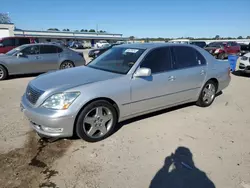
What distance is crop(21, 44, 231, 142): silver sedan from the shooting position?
3.46 m

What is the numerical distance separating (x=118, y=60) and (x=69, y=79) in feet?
3.88

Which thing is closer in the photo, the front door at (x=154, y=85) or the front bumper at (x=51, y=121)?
the front bumper at (x=51, y=121)

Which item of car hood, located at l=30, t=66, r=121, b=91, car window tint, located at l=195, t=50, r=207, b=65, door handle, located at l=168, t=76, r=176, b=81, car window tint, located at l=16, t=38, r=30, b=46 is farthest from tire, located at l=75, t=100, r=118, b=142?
car window tint, located at l=16, t=38, r=30, b=46

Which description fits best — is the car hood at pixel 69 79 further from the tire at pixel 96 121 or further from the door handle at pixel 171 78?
the door handle at pixel 171 78

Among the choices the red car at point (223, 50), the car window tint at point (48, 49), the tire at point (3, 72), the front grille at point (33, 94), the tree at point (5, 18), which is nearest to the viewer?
the front grille at point (33, 94)

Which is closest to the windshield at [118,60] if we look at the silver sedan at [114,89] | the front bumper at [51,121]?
the silver sedan at [114,89]

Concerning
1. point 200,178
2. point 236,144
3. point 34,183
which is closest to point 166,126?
point 236,144

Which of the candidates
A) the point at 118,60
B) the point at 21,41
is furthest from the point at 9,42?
the point at 118,60

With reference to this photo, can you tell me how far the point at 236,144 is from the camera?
3.83 metres

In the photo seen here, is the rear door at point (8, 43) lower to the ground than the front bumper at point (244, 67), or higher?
higher

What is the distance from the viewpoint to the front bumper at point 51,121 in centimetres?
336

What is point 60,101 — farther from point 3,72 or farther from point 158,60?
point 3,72

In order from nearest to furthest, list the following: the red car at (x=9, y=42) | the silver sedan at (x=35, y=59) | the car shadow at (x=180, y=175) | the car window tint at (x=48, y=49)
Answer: the car shadow at (x=180, y=175), the silver sedan at (x=35, y=59), the car window tint at (x=48, y=49), the red car at (x=9, y=42)

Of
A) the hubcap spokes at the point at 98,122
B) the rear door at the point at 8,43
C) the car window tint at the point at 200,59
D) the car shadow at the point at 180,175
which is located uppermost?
the rear door at the point at 8,43
